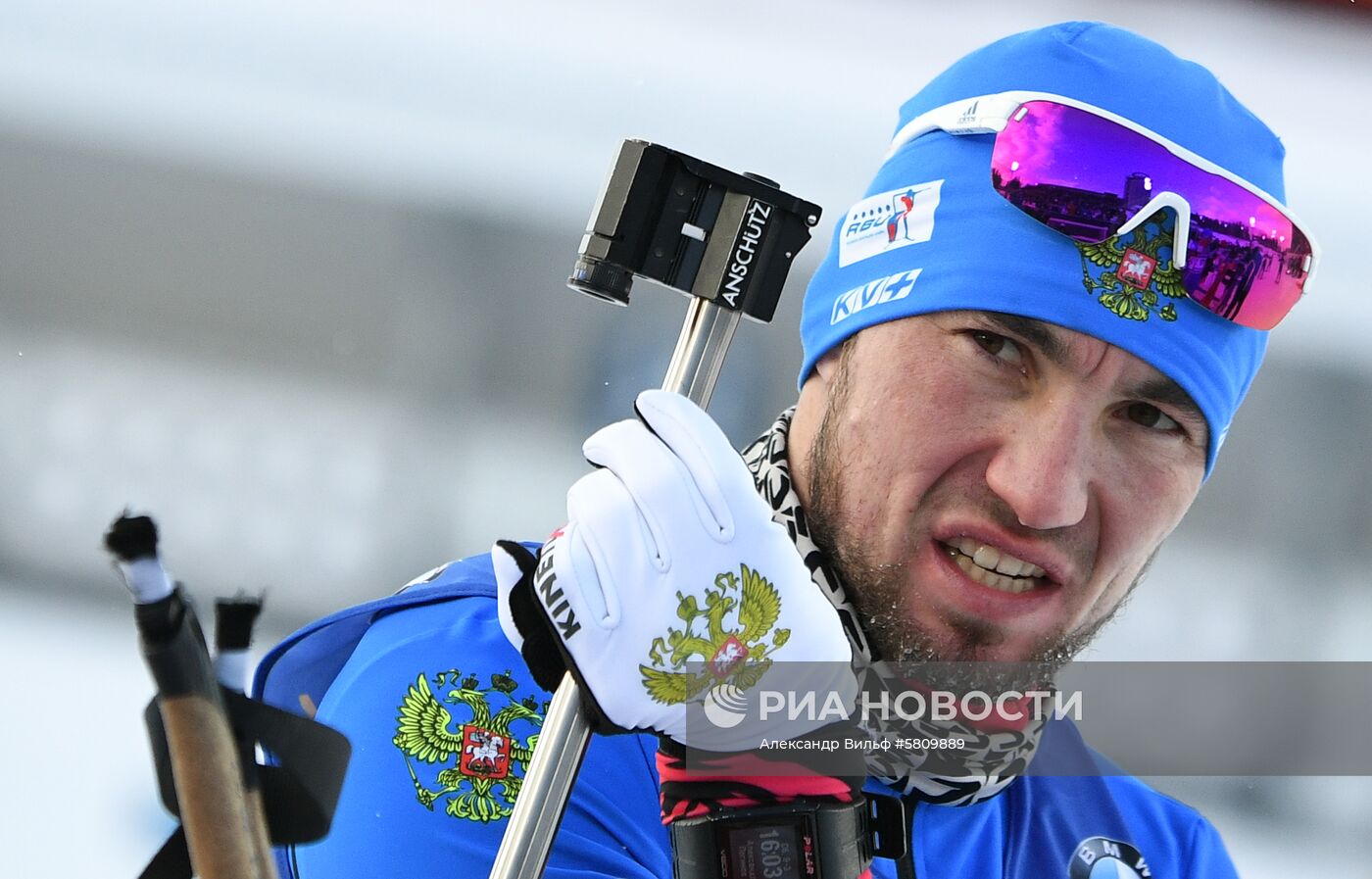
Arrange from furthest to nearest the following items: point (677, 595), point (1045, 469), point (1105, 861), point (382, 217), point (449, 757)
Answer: point (382, 217) < point (1105, 861) < point (1045, 469) < point (449, 757) < point (677, 595)

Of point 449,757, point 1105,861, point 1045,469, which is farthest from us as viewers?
point 1105,861

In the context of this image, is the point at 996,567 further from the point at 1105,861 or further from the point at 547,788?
the point at 547,788

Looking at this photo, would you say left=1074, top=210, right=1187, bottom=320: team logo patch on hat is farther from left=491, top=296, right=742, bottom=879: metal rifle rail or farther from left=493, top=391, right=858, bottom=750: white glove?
left=491, top=296, right=742, bottom=879: metal rifle rail

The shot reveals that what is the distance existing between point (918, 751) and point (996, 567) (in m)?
0.20

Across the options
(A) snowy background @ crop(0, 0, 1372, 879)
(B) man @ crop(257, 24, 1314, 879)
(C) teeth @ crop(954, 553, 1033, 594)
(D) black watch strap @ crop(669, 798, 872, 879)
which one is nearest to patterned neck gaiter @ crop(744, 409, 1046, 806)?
(B) man @ crop(257, 24, 1314, 879)

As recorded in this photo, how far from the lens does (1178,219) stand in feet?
4.38

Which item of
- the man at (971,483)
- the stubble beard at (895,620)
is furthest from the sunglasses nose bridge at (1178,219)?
the stubble beard at (895,620)

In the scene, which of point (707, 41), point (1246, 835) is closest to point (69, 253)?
point (707, 41)

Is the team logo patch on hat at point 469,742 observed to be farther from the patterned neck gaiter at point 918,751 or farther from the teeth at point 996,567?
the teeth at point 996,567

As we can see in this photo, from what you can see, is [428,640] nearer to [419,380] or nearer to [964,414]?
[964,414]

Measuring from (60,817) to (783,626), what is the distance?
1548 millimetres

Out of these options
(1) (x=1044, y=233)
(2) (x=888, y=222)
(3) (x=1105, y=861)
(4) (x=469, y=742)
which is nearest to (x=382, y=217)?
(2) (x=888, y=222)

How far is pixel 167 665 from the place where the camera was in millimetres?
1030

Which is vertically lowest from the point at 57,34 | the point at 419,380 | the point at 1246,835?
the point at 1246,835
